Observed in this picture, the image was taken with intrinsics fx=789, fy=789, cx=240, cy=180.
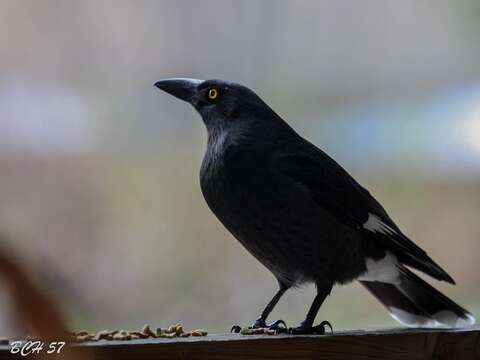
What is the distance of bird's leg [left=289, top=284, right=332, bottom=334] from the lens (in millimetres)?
1690

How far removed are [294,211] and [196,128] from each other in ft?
2.91

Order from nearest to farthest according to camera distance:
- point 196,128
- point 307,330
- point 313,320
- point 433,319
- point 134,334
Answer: point 134,334 → point 307,330 → point 313,320 → point 433,319 → point 196,128

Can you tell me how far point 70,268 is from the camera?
2402 mm

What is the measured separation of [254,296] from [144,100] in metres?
0.76

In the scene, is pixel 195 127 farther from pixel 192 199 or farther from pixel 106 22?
pixel 106 22

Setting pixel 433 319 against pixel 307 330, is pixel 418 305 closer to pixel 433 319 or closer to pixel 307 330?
pixel 433 319

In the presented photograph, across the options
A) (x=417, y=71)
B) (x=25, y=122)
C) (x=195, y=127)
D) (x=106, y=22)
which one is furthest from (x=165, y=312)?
(x=417, y=71)

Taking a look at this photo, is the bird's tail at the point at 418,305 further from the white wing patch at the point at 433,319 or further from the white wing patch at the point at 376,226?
Answer: the white wing patch at the point at 376,226

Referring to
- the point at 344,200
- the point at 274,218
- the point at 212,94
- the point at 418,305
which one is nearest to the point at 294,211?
the point at 274,218

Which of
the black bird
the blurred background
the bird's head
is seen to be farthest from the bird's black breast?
the blurred background

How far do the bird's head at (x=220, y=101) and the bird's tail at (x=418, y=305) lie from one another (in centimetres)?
57

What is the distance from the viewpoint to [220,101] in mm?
2029

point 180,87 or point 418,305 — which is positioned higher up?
point 180,87

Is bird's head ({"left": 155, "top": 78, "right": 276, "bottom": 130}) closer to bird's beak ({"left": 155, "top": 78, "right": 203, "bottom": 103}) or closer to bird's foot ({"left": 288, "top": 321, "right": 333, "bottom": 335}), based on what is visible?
bird's beak ({"left": 155, "top": 78, "right": 203, "bottom": 103})
